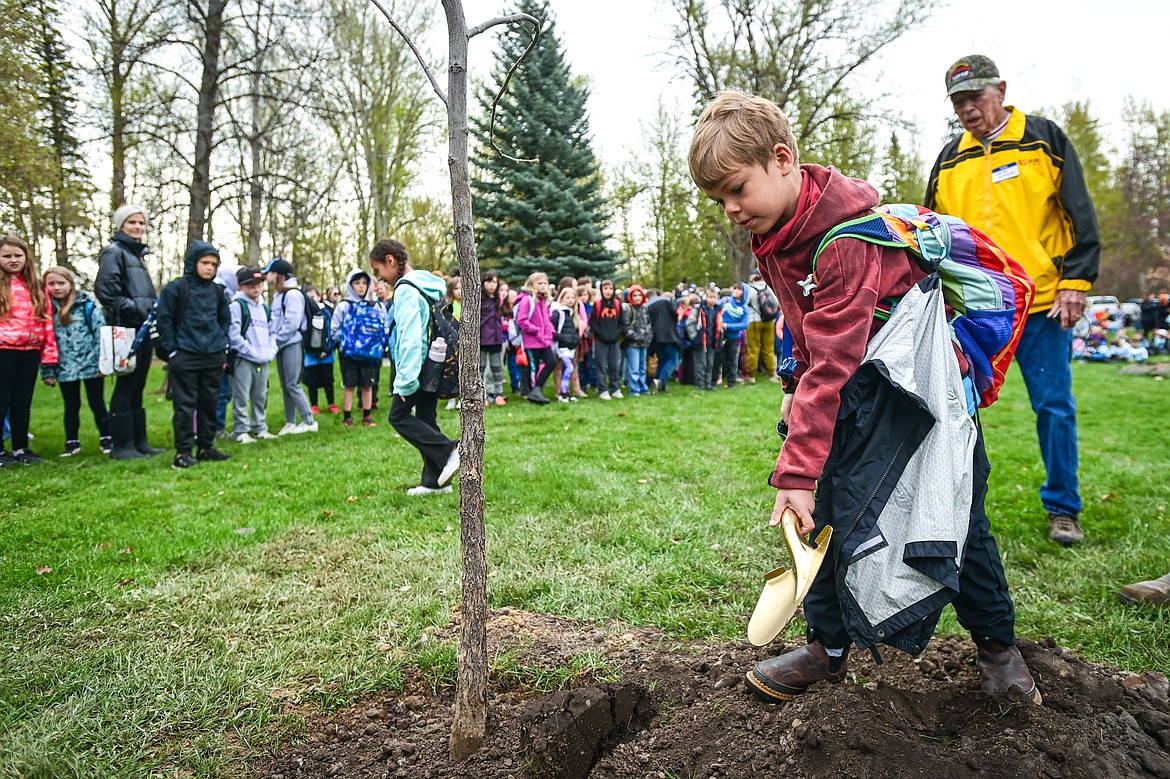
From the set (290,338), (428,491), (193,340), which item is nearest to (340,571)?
(428,491)

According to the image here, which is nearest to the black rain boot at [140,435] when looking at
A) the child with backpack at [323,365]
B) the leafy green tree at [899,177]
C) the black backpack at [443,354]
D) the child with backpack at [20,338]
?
the child with backpack at [20,338]

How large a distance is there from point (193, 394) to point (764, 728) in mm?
6710

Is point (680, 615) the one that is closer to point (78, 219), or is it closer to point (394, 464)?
point (394, 464)

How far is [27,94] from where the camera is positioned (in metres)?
11.1

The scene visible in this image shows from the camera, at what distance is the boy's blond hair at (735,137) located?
195 centimetres

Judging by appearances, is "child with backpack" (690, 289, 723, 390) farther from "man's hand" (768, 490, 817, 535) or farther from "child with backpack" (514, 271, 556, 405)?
"man's hand" (768, 490, 817, 535)

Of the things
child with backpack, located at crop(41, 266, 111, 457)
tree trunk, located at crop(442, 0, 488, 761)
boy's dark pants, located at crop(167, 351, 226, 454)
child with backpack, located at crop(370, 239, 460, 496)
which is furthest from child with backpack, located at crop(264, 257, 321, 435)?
tree trunk, located at crop(442, 0, 488, 761)

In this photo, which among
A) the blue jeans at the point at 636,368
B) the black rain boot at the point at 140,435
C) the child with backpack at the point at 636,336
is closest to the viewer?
the black rain boot at the point at 140,435

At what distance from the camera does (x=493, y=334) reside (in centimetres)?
1049

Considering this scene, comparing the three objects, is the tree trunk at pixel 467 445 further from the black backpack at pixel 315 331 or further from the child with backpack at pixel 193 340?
the black backpack at pixel 315 331

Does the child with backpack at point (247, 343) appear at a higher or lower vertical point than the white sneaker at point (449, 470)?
higher

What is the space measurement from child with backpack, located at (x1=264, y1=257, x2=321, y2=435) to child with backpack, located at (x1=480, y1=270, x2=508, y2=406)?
96.3 inches

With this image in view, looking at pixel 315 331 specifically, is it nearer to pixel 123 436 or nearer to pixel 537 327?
pixel 123 436

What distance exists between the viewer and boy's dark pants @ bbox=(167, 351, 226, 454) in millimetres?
6879
